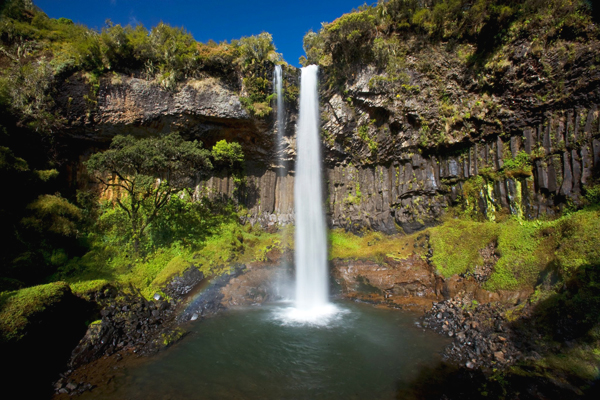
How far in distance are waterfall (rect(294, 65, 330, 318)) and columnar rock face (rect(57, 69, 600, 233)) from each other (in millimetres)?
724

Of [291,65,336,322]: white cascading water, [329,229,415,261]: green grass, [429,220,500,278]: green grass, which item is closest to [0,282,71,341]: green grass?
[291,65,336,322]: white cascading water

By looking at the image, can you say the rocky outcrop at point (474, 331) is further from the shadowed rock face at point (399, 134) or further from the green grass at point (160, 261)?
the green grass at point (160, 261)

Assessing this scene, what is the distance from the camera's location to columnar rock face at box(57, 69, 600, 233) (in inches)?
455

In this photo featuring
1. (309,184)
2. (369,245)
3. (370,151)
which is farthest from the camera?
(309,184)

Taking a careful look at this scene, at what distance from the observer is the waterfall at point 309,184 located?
16875 millimetres

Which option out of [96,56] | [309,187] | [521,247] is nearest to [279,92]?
[309,187]

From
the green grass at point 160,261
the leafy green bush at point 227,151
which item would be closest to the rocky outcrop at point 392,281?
the green grass at point 160,261

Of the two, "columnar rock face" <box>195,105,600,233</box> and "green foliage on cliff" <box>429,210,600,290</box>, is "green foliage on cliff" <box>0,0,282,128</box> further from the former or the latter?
"green foliage on cliff" <box>429,210,600,290</box>

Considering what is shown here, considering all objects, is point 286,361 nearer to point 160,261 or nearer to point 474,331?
point 474,331

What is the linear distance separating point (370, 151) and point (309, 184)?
474 centimetres

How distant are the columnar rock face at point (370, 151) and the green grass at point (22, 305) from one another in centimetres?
1170

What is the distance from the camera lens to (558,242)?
952 cm

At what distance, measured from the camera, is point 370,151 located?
18203 mm

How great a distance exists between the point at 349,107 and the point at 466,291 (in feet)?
40.3
